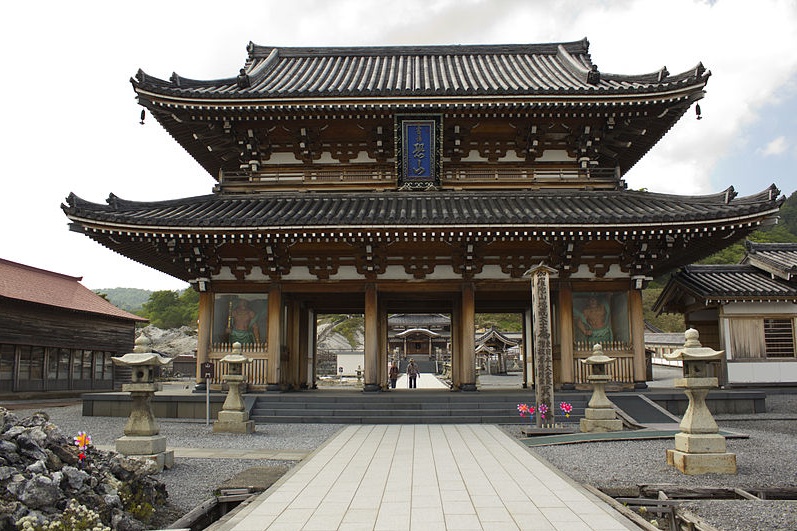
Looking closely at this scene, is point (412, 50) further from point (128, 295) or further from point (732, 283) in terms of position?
point (128, 295)

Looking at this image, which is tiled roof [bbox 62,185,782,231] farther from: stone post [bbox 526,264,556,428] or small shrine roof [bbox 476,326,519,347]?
small shrine roof [bbox 476,326,519,347]

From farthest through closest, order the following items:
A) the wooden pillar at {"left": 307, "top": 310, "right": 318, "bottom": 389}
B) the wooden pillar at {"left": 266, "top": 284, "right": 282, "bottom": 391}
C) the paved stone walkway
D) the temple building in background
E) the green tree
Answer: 1. the green tree
2. the wooden pillar at {"left": 307, "top": 310, "right": 318, "bottom": 389}
3. the wooden pillar at {"left": 266, "top": 284, "right": 282, "bottom": 391}
4. the temple building in background
5. the paved stone walkway

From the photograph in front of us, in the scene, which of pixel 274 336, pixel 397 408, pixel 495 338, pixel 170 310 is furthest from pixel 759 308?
pixel 170 310

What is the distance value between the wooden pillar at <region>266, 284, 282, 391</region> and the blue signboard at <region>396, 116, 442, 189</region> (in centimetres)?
497

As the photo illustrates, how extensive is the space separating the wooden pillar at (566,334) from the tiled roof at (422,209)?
2499 millimetres

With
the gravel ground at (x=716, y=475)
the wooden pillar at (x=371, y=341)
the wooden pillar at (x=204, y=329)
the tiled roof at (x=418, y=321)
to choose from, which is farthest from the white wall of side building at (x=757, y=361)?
the tiled roof at (x=418, y=321)

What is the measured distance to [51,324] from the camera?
2586 centimetres

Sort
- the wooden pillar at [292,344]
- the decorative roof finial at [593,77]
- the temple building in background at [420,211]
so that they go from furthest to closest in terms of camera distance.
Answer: the wooden pillar at [292,344]
the decorative roof finial at [593,77]
the temple building in background at [420,211]

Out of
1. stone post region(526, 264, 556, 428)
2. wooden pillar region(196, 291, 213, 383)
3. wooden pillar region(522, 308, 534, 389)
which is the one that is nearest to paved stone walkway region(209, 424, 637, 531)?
stone post region(526, 264, 556, 428)

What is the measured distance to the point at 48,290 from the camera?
27.2 m

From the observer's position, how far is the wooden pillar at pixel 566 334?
16.0 m

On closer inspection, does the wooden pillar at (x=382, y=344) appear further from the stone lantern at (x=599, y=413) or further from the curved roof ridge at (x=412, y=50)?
the curved roof ridge at (x=412, y=50)

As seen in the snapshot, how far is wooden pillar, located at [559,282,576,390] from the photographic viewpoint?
1600 centimetres

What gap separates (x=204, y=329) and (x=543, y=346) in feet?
31.4
